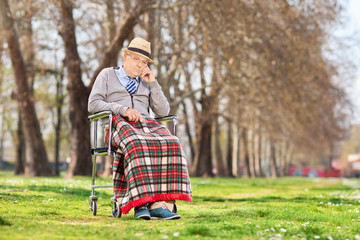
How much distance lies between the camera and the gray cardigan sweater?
602 centimetres

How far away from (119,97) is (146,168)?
1.19 m

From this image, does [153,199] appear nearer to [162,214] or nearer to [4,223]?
[162,214]

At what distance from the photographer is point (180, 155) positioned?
5.64m

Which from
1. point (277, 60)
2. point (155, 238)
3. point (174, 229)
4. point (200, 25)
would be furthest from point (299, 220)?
point (277, 60)

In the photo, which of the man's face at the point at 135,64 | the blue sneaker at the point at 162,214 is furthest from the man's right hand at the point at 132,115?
the blue sneaker at the point at 162,214

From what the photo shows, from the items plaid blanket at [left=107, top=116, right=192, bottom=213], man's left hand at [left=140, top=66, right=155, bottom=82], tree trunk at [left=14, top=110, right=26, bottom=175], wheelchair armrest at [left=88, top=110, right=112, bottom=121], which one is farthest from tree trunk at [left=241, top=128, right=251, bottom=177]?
plaid blanket at [left=107, top=116, right=192, bottom=213]

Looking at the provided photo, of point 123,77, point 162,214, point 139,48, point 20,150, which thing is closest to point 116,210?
point 162,214

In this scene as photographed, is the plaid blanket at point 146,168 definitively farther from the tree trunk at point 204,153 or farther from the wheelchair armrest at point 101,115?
the tree trunk at point 204,153

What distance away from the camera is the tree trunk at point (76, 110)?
727 inches

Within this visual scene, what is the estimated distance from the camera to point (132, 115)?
19.2ft

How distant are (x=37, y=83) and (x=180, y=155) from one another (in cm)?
2692

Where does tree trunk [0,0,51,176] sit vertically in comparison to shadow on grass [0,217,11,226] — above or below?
above

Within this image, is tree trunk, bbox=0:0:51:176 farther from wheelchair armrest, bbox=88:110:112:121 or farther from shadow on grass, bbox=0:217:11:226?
shadow on grass, bbox=0:217:11:226

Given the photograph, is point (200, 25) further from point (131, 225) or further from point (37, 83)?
→ point (37, 83)
